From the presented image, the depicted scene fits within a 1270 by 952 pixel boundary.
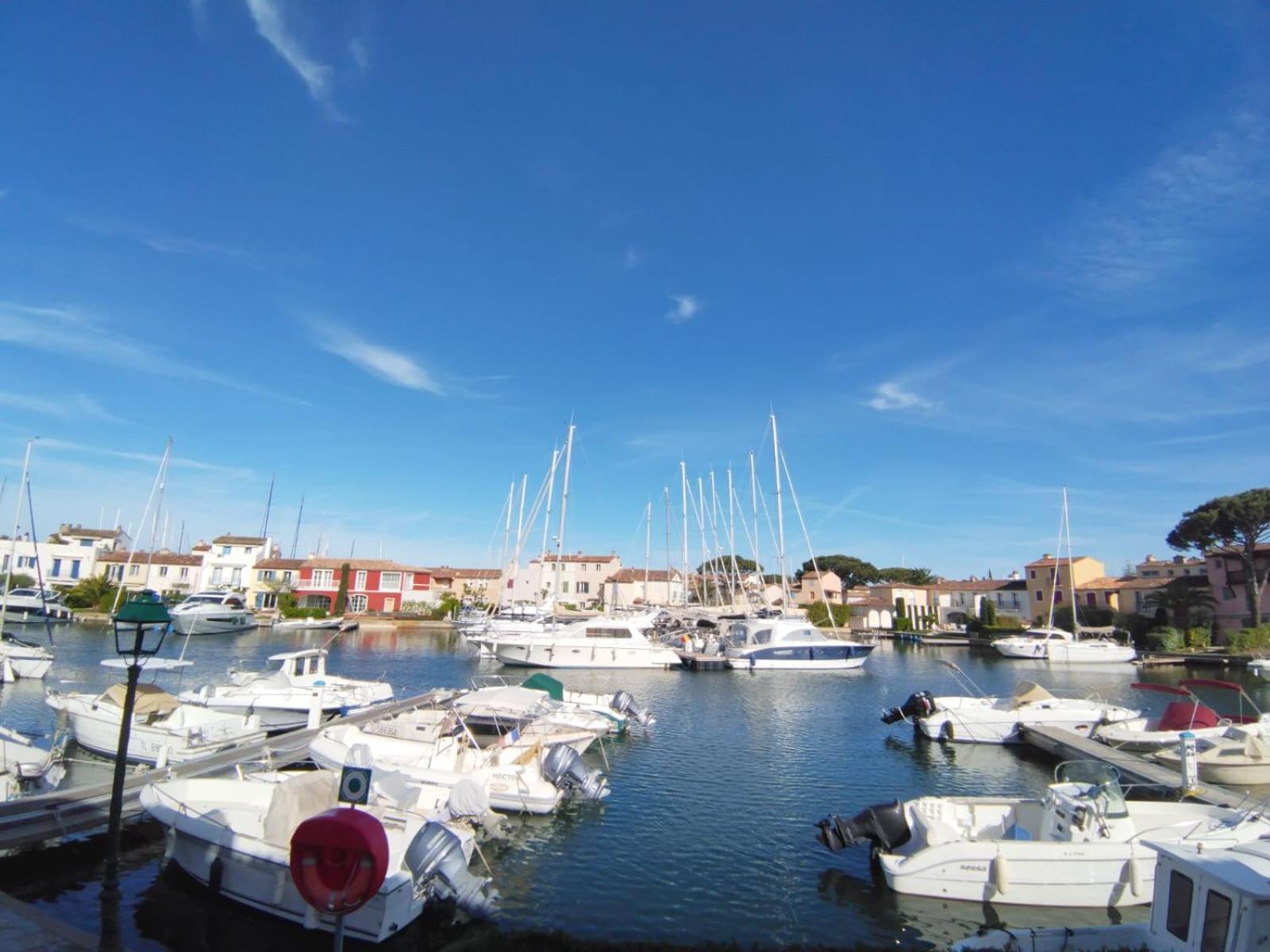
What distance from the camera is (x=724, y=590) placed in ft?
362

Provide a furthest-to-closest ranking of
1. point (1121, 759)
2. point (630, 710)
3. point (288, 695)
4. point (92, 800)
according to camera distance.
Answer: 1. point (630, 710)
2. point (288, 695)
3. point (1121, 759)
4. point (92, 800)

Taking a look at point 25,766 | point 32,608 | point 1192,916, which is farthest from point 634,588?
point 1192,916

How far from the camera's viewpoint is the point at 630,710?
2756 centimetres

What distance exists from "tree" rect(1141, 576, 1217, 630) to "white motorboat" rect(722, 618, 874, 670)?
3980cm

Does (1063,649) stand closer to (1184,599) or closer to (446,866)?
(1184,599)

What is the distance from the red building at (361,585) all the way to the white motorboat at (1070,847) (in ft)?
274

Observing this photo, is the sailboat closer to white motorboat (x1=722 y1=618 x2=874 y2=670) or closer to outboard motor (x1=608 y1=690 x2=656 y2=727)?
white motorboat (x1=722 y1=618 x2=874 y2=670)

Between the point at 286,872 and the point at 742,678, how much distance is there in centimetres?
3682

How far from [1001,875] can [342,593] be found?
83488mm

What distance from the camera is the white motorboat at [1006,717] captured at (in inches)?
1048

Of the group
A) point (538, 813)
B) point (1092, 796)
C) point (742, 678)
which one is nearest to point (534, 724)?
point (538, 813)

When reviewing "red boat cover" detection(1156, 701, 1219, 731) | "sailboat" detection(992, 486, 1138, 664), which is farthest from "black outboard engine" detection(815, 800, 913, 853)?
"sailboat" detection(992, 486, 1138, 664)

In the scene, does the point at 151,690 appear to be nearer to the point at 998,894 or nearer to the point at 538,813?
the point at 538,813

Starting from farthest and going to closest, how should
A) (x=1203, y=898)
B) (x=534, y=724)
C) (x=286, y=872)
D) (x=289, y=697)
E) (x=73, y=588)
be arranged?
(x=73, y=588)
(x=289, y=697)
(x=534, y=724)
(x=286, y=872)
(x=1203, y=898)
